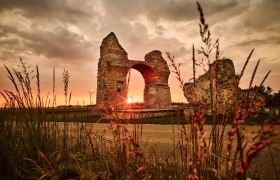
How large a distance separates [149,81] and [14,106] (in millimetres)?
16056

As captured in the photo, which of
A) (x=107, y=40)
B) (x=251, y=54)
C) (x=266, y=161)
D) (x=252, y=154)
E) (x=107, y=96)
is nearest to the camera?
(x=252, y=154)

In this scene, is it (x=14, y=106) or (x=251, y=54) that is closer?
(x=251, y=54)

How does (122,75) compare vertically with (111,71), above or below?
below

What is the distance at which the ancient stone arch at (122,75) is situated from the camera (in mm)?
15500

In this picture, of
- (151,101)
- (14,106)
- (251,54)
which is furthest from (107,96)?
(251,54)

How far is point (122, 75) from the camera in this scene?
1636cm

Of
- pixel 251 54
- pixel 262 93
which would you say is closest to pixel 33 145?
pixel 251 54

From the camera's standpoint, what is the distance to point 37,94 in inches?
99.1

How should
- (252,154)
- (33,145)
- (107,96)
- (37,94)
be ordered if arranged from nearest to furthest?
1. (252,154)
2. (33,145)
3. (37,94)
4. (107,96)

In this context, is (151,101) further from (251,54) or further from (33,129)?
(251,54)

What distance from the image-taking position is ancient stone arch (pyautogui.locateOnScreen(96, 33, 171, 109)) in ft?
50.9

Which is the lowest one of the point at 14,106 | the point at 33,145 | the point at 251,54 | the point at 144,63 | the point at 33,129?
the point at 33,145

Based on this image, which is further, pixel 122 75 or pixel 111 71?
pixel 122 75

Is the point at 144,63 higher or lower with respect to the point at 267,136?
higher
